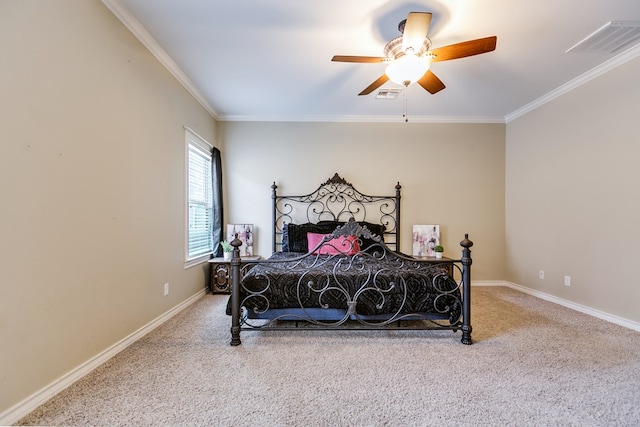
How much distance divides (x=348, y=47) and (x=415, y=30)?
909 millimetres

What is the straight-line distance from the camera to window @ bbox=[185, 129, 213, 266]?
11.7 ft

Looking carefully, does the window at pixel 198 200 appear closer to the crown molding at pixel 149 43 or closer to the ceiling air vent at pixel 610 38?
the crown molding at pixel 149 43

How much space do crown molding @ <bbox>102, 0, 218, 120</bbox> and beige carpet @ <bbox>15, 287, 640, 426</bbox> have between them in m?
2.64

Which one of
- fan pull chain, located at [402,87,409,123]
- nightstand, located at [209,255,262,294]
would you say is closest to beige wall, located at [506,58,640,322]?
fan pull chain, located at [402,87,409,123]

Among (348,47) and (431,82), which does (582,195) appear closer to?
(431,82)

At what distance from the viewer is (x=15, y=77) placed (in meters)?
1.47

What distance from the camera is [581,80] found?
3275 mm

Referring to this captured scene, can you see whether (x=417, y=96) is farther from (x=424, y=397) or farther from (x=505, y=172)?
(x=424, y=397)

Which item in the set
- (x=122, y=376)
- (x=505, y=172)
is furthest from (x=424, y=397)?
(x=505, y=172)

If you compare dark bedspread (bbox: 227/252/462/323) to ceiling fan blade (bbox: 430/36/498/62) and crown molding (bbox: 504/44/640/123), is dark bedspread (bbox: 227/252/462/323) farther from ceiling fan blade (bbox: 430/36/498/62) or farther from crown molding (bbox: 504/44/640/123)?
crown molding (bbox: 504/44/640/123)

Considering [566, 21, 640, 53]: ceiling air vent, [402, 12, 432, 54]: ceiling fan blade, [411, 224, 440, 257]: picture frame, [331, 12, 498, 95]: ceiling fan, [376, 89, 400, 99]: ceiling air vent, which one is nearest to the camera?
[402, 12, 432, 54]: ceiling fan blade

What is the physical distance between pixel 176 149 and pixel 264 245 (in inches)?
75.8

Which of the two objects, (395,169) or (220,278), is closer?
(220,278)

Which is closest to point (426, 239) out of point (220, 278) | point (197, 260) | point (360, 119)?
point (360, 119)
